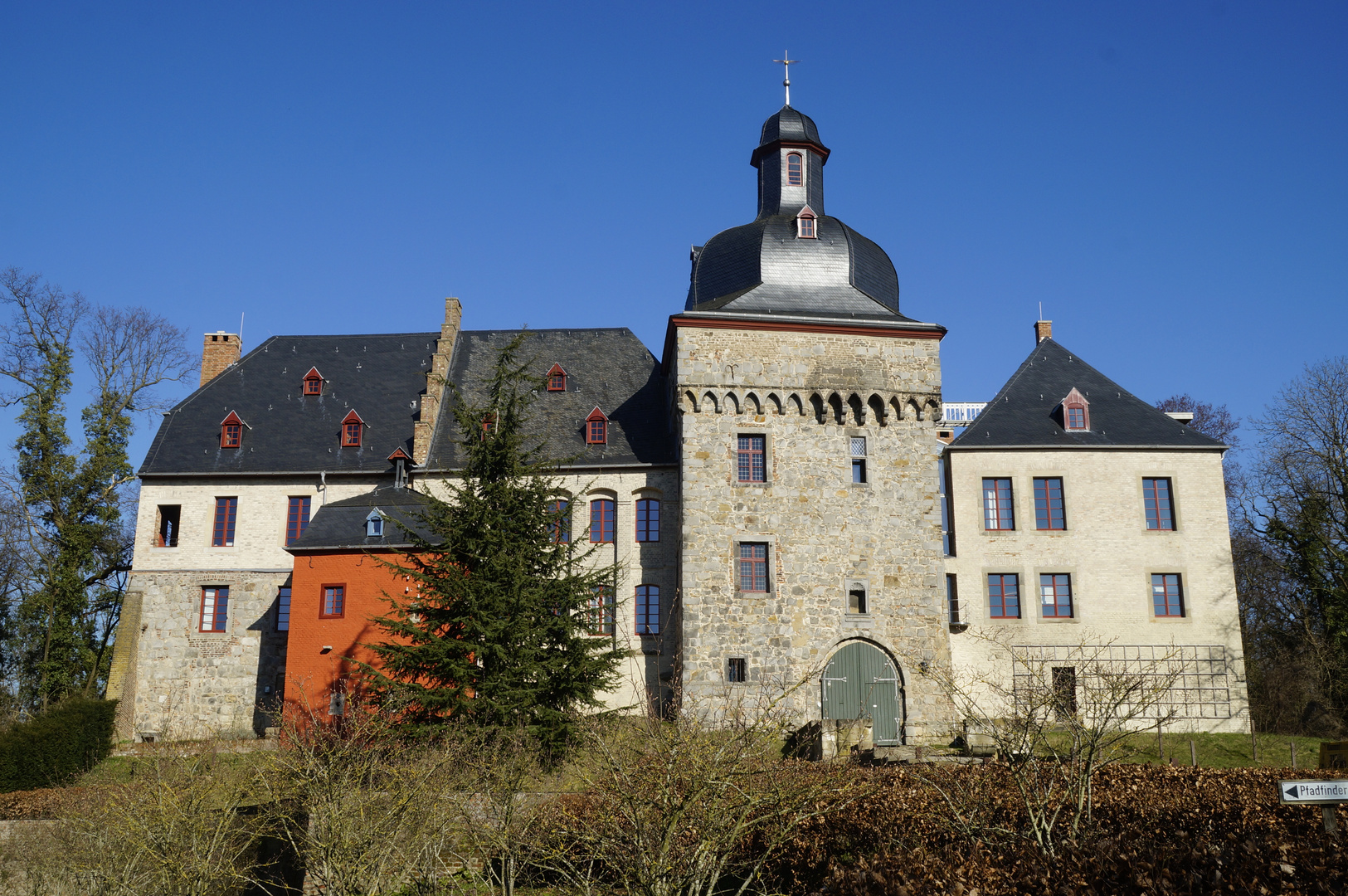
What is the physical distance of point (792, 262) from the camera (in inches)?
1033

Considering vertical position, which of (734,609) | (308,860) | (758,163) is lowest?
(308,860)

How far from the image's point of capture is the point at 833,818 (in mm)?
12203

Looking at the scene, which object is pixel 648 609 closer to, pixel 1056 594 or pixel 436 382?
pixel 436 382

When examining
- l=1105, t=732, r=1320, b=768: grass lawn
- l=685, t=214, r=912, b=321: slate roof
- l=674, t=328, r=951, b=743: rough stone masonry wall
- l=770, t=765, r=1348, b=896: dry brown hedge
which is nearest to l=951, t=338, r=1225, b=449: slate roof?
l=674, t=328, r=951, b=743: rough stone masonry wall

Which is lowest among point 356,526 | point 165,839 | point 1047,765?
point 165,839

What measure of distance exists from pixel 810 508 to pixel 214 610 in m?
15.1

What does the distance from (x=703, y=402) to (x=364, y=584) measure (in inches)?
344

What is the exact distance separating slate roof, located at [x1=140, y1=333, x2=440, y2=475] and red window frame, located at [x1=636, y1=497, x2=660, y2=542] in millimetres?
6573

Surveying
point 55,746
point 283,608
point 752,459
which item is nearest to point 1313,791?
point 752,459

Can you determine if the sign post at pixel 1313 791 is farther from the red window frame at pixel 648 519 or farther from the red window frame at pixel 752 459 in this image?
the red window frame at pixel 648 519

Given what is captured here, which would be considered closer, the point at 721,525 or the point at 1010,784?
the point at 1010,784

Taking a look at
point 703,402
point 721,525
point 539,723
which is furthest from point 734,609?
point 539,723

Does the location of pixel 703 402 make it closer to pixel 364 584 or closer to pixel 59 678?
pixel 364 584

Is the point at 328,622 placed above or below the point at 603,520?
below
